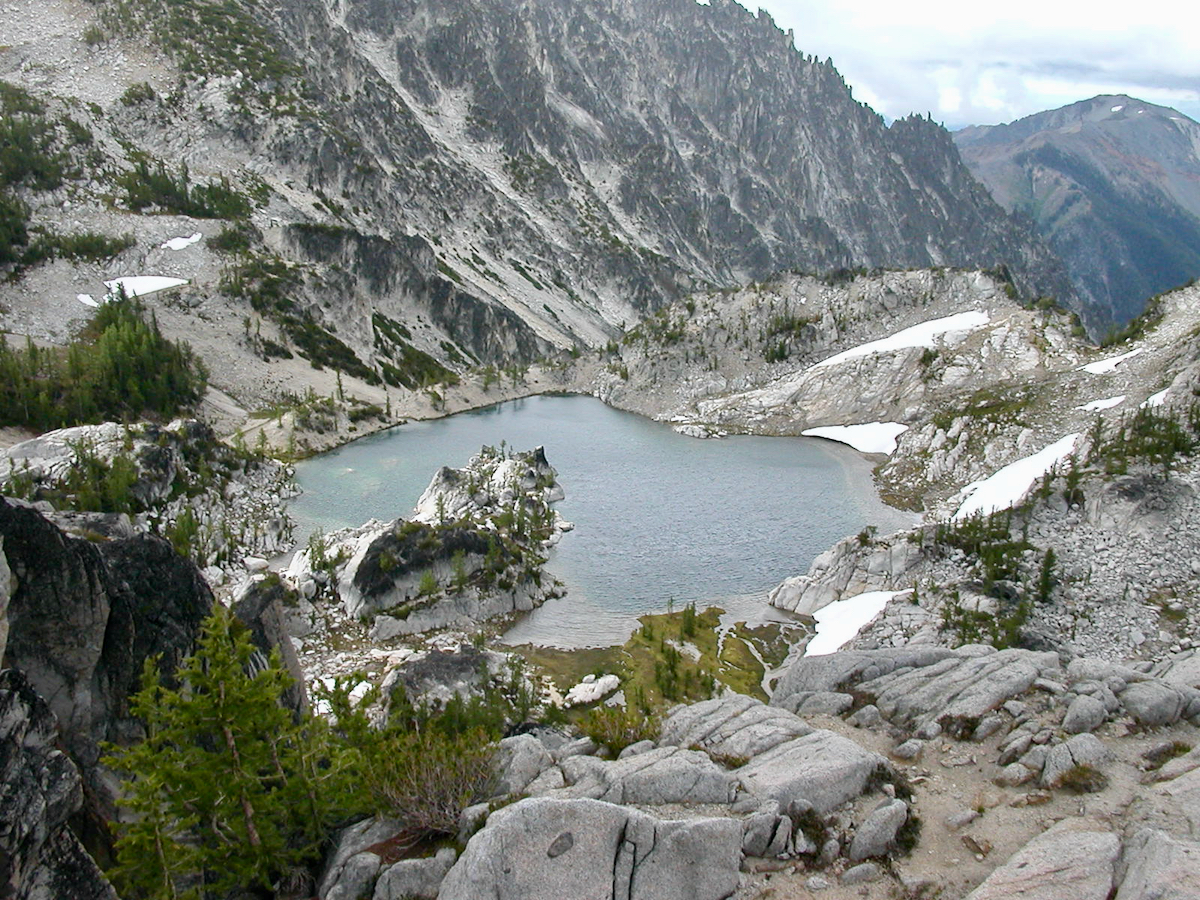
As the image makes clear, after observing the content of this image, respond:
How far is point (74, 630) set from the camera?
14.7 metres

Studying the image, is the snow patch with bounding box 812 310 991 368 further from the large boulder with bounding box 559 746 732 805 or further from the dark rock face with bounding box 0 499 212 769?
the dark rock face with bounding box 0 499 212 769

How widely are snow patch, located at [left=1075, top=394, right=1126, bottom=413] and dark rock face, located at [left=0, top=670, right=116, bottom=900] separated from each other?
64595 millimetres

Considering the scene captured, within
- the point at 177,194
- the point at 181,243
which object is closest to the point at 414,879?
the point at 181,243

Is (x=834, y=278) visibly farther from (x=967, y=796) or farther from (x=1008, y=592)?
(x=967, y=796)

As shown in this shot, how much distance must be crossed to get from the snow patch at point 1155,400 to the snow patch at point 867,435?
23.7 m

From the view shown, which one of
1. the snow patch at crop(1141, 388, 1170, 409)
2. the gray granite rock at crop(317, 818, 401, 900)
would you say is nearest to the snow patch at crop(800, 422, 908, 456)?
the snow patch at crop(1141, 388, 1170, 409)

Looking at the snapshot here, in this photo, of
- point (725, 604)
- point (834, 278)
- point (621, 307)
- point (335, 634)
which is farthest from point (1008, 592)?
point (621, 307)

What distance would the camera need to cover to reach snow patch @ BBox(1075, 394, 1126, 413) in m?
58.6

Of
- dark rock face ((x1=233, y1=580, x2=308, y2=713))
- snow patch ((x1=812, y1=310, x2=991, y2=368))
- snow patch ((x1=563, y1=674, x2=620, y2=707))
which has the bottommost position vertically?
snow patch ((x1=563, y1=674, x2=620, y2=707))

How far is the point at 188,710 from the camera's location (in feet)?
44.8

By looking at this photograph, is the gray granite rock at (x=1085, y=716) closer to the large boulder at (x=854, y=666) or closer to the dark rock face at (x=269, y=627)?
the large boulder at (x=854, y=666)

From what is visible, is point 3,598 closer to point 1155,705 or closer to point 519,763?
point 519,763

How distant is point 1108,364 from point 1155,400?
52.8 feet

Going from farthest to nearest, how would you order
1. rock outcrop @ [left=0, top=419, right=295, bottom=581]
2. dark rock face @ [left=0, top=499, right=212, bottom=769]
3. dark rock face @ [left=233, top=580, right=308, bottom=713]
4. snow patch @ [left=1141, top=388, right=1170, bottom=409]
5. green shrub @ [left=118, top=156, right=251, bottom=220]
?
green shrub @ [left=118, top=156, right=251, bottom=220]
snow patch @ [left=1141, top=388, right=1170, bottom=409]
rock outcrop @ [left=0, top=419, right=295, bottom=581]
dark rock face @ [left=233, top=580, right=308, bottom=713]
dark rock face @ [left=0, top=499, right=212, bottom=769]
